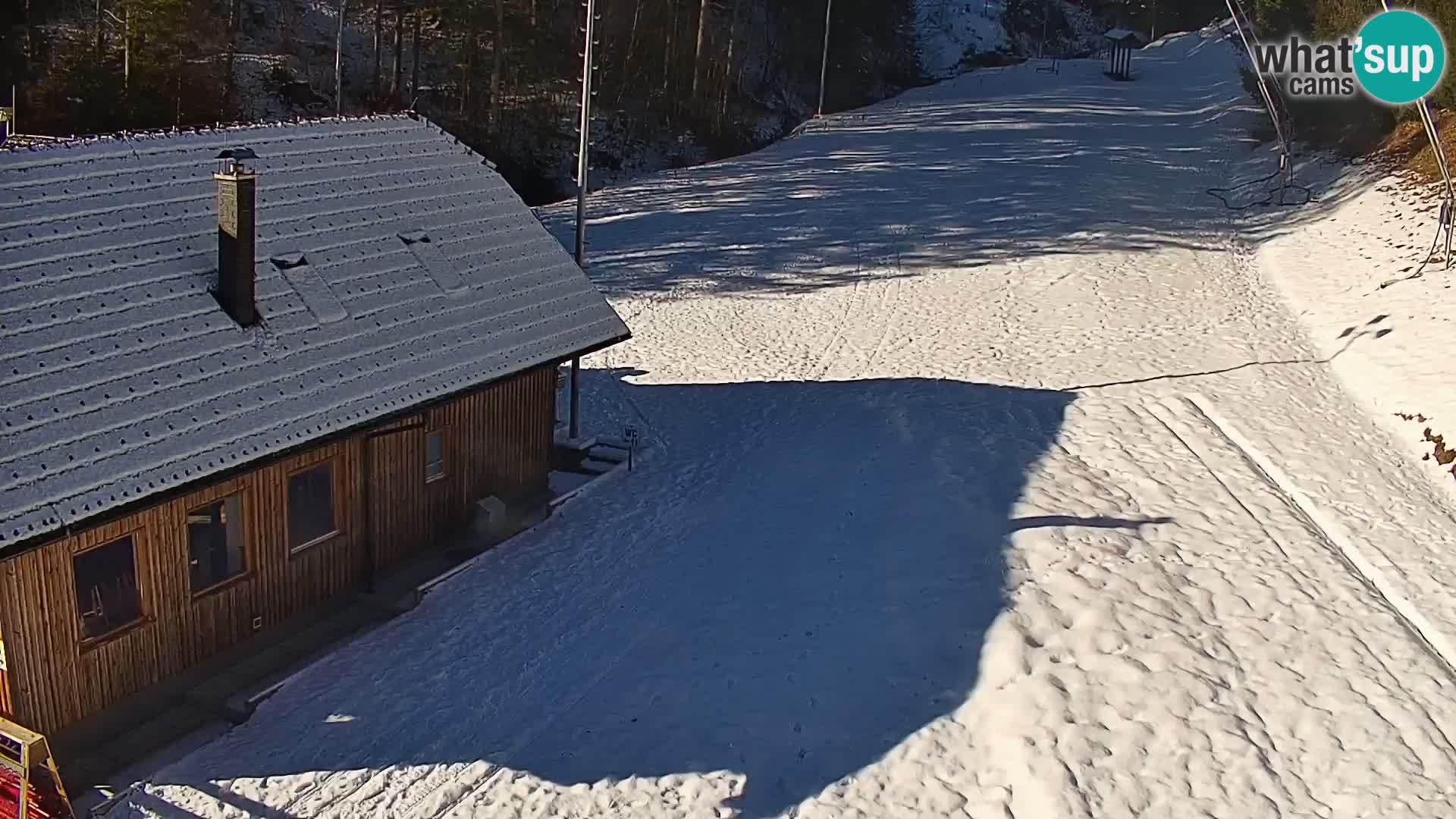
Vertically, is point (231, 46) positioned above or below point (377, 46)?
below

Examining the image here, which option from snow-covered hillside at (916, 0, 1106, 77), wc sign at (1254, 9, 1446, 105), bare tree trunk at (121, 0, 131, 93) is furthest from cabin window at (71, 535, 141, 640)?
snow-covered hillside at (916, 0, 1106, 77)

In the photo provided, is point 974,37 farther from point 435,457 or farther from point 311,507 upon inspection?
point 311,507

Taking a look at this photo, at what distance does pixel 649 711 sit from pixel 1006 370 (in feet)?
44.8

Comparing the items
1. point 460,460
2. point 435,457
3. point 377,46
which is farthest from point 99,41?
point 435,457

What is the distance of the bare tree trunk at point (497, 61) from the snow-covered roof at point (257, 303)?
25944 millimetres

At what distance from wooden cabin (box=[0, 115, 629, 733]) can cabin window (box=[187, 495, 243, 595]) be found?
1.2 inches

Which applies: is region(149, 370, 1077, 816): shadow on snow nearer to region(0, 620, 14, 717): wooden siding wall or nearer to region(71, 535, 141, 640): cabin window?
region(0, 620, 14, 717): wooden siding wall

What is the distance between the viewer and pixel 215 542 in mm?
13250

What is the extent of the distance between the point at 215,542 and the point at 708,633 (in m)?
5.64

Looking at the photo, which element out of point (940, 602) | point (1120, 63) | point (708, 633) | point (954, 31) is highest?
point (954, 31)

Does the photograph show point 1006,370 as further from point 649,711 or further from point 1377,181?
point 1377,181

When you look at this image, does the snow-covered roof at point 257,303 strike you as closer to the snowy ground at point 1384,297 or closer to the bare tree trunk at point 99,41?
the snowy ground at point 1384,297

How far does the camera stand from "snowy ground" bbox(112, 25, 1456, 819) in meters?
12.2

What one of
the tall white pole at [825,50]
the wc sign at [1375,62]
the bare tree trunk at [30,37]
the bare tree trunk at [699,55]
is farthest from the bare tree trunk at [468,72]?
the wc sign at [1375,62]
